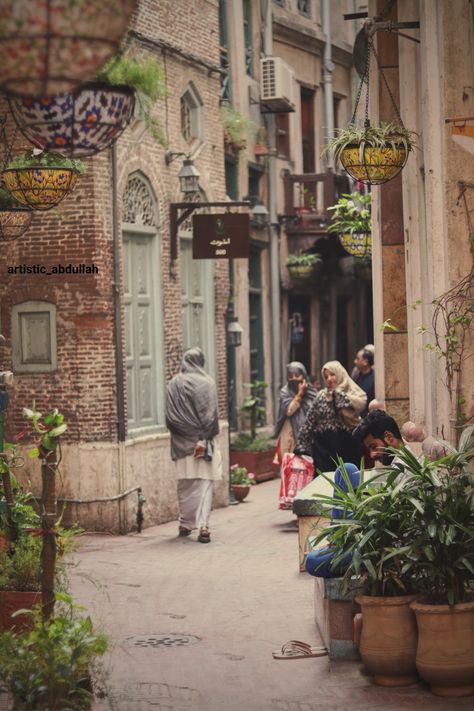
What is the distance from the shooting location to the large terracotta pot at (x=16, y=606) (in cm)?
930

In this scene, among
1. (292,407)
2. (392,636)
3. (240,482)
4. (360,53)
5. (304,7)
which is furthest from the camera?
(304,7)

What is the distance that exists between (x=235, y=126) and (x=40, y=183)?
493 inches

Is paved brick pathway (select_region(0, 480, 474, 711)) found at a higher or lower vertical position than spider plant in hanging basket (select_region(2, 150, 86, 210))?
lower

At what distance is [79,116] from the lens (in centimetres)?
665

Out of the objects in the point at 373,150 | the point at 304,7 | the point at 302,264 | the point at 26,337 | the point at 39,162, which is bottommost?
the point at 26,337

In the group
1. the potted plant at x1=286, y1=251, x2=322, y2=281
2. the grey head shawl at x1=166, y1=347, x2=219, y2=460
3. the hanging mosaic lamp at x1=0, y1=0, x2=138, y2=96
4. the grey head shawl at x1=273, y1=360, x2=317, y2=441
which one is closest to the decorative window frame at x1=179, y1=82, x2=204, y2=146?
the grey head shawl at x1=273, y1=360, x2=317, y2=441

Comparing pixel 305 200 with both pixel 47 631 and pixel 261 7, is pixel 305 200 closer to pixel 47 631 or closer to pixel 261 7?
pixel 261 7

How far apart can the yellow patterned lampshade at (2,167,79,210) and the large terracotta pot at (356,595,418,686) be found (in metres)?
3.62

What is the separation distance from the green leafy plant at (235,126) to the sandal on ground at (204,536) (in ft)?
25.2

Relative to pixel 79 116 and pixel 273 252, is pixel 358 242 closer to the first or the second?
pixel 273 252

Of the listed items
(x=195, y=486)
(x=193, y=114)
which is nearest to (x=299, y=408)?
(x=195, y=486)

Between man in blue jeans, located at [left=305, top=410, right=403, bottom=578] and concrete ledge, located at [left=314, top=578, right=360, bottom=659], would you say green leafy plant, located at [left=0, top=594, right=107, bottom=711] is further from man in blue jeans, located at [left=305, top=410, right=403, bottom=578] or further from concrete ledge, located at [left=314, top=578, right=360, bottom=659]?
concrete ledge, located at [left=314, top=578, right=360, bottom=659]

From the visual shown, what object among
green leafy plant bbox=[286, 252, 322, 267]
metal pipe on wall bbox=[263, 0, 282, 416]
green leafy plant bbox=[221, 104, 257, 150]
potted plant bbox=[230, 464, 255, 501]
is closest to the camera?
potted plant bbox=[230, 464, 255, 501]

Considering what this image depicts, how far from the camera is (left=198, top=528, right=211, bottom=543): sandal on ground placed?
643 inches
